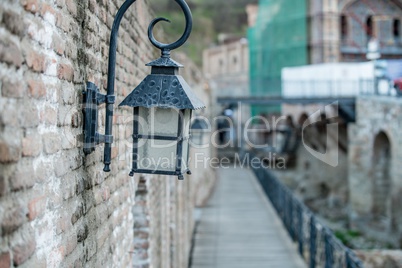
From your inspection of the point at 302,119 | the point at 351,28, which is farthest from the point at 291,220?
Result: the point at 351,28

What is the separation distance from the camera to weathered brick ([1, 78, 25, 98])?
5.33 ft

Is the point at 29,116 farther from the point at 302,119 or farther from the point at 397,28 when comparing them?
the point at 397,28

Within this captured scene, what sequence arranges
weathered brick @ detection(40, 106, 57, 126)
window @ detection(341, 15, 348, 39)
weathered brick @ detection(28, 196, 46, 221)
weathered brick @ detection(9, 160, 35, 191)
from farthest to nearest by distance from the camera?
window @ detection(341, 15, 348, 39) < weathered brick @ detection(40, 106, 57, 126) < weathered brick @ detection(28, 196, 46, 221) < weathered brick @ detection(9, 160, 35, 191)

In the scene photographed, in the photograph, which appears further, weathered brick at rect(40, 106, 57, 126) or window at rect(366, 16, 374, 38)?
window at rect(366, 16, 374, 38)

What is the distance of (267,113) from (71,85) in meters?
31.1

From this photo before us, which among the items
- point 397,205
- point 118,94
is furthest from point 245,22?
point 118,94

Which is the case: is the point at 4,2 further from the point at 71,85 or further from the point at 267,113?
the point at 267,113

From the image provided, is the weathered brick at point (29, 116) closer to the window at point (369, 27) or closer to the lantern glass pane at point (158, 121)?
the lantern glass pane at point (158, 121)

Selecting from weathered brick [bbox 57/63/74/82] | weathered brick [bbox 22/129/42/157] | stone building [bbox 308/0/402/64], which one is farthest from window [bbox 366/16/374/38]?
weathered brick [bbox 22/129/42/157]

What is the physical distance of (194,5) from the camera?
55.3m

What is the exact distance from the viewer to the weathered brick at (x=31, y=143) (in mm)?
1799

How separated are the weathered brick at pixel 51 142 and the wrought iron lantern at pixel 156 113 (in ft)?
1.42

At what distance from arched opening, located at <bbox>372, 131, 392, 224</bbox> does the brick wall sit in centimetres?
1778

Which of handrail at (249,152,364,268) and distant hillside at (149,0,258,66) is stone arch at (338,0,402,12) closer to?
handrail at (249,152,364,268)
